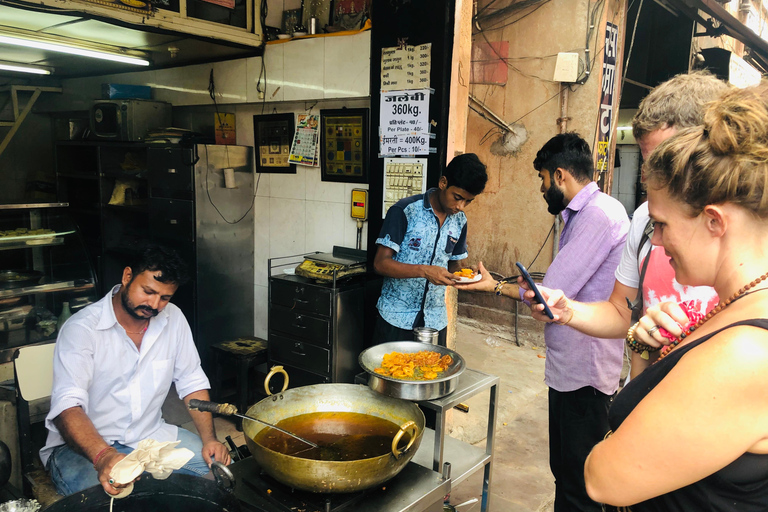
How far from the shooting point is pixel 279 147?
511 centimetres

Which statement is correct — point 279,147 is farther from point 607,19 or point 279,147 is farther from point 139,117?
point 607,19

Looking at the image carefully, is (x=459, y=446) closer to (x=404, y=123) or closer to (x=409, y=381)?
(x=409, y=381)

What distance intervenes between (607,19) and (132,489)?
611 cm

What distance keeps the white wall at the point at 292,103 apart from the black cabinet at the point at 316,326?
0.62 meters

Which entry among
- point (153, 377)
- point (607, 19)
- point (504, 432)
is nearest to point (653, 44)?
point (607, 19)

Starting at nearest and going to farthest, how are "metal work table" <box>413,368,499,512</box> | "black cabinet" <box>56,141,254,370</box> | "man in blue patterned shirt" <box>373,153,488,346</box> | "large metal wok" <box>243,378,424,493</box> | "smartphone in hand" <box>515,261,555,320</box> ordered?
"large metal wok" <box>243,378,424,493</box>, "smartphone in hand" <box>515,261,555,320</box>, "metal work table" <box>413,368,499,512</box>, "man in blue patterned shirt" <box>373,153,488,346</box>, "black cabinet" <box>56,141,254,370</box>

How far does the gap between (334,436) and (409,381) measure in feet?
1.41

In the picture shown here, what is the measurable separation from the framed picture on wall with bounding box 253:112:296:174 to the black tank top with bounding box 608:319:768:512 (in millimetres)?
4246

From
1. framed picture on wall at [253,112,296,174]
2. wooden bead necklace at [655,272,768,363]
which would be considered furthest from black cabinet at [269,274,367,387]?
wooden bead necklace at [655,272,768,363]

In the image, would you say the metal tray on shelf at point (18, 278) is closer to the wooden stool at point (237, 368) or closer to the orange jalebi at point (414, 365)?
the wooden stool at point (237, 368)

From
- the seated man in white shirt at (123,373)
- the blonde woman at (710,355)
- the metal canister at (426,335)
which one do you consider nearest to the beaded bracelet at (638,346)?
the blonde woman at (710,355)

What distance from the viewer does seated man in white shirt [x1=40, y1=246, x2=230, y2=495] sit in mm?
2324

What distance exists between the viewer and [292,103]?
4.93 metres

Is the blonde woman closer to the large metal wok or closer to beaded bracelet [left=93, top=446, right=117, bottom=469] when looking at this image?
the large metal wok
